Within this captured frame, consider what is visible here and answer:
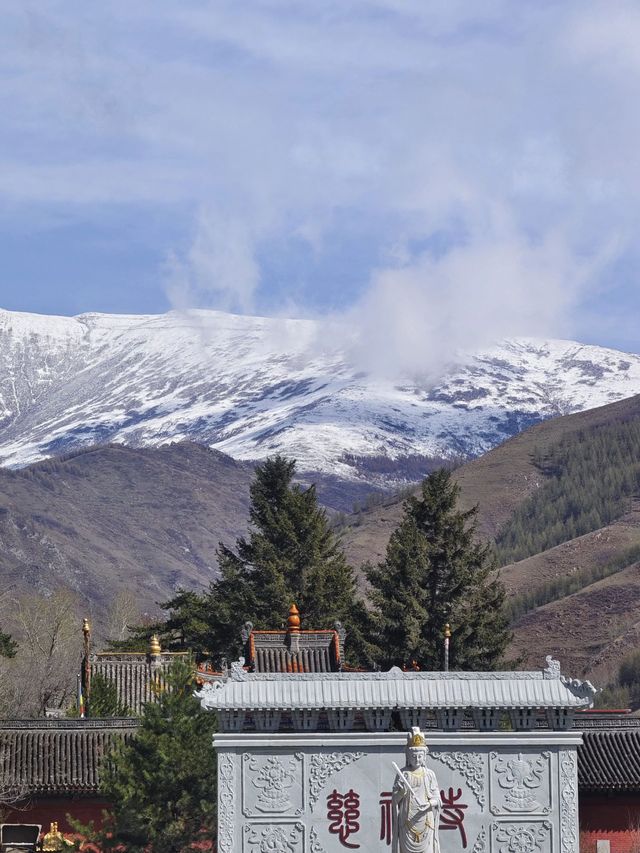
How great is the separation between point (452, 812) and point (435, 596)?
3495 cm

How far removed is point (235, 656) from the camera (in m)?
71.9

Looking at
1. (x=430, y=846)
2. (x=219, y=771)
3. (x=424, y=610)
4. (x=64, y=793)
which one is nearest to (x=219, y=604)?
(x=424, y=610)

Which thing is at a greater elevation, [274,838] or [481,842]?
[274,838]

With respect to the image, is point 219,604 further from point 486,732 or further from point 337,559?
point 486,732

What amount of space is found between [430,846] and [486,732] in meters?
7.62

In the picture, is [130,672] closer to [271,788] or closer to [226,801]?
[226,801]

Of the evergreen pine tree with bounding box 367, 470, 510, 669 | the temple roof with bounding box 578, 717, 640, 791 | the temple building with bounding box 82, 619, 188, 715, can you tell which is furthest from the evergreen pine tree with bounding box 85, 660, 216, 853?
the evergreen pine tree with bounding box 367, 470, 510, 669

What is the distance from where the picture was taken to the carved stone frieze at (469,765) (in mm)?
38062

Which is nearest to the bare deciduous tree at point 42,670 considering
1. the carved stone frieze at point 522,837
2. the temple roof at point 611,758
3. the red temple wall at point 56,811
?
the red temple wall at point 56,811

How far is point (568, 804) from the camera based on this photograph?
126ft

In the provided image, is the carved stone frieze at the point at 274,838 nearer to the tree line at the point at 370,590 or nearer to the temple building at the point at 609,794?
the temple building at the point at 609,794

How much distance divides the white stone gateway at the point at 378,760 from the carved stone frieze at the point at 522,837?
0.07 ft

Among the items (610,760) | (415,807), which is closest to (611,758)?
(610,760)

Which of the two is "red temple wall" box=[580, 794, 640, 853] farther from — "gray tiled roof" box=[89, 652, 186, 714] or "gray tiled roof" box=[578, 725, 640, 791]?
"gray tiled roof" box=[89, 652, 186, 714]
